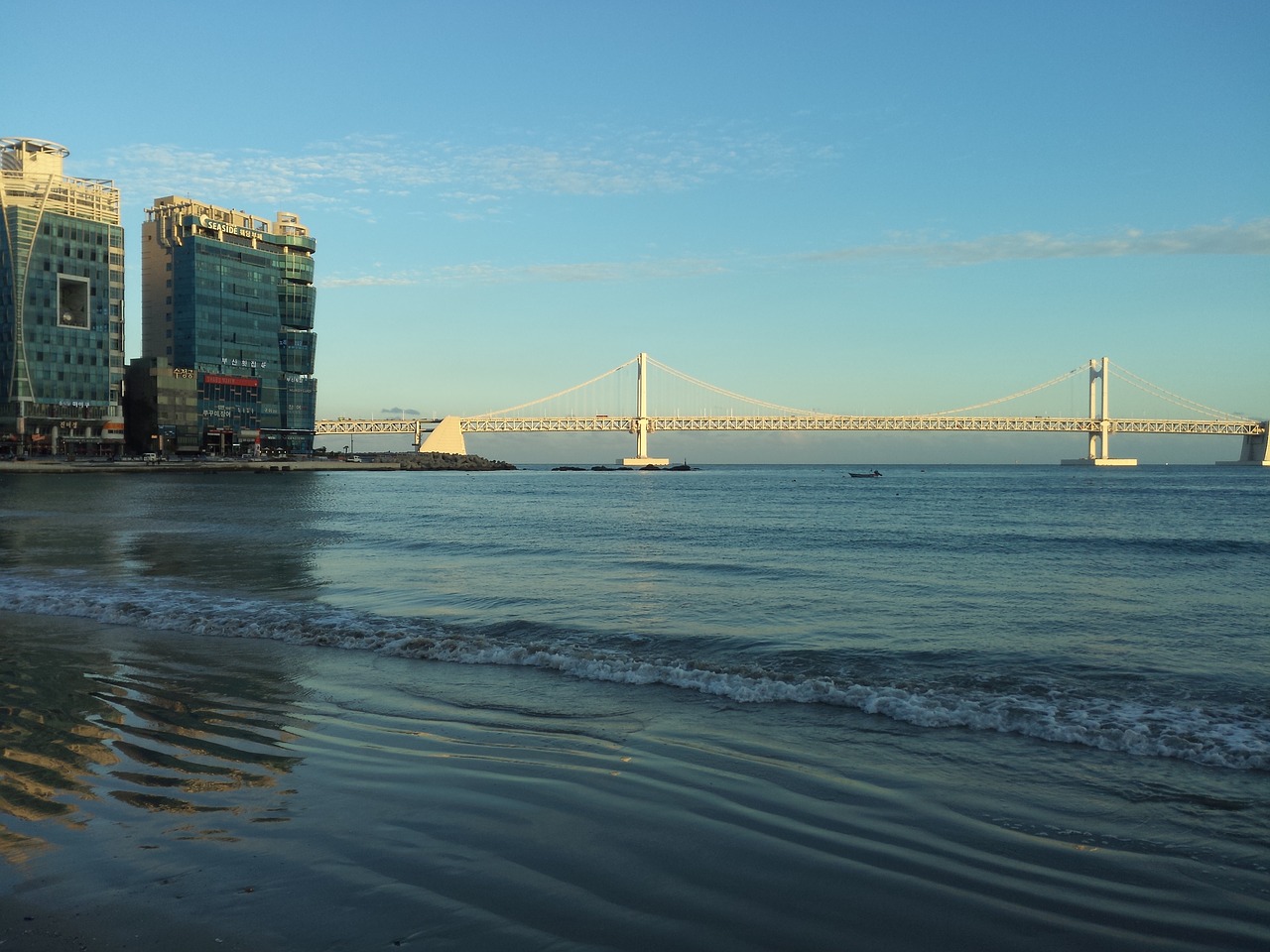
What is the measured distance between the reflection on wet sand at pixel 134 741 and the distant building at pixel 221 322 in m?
126

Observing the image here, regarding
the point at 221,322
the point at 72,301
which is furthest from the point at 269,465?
the point at 72,301

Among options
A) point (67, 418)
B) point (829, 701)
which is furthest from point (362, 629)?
point (67, 418)

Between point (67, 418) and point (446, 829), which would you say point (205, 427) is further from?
point (446, 829)

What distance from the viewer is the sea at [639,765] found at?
4.36 metres

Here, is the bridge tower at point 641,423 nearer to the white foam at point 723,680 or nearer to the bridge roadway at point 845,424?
the bridge roadway at point 845,424

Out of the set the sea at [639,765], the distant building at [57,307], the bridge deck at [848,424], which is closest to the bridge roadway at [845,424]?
the bridge deck at [848,424]

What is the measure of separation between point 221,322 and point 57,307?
90.9ft

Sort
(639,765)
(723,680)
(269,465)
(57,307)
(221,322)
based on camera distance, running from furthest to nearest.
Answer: (221,322)
(269,465)
(57,307)
(723,680)
(639,765)

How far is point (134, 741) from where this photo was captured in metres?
7.10

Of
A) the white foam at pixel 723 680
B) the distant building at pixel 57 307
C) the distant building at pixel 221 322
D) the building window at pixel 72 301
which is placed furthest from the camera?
the distant building at pixel 221 322

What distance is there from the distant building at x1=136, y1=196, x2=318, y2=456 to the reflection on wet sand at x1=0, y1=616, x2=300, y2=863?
12566cm

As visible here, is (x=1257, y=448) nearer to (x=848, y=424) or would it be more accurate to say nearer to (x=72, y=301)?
(x=848, y=424)

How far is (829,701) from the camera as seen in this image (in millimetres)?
8820

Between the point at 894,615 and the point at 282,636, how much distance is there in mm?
9054
